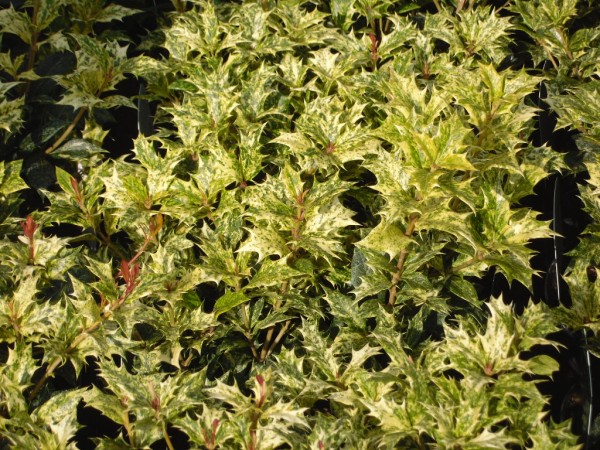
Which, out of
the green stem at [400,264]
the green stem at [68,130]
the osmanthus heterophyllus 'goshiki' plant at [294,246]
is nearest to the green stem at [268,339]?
the osmanthus heterophyllus 'goshiki' plant at [294,246]

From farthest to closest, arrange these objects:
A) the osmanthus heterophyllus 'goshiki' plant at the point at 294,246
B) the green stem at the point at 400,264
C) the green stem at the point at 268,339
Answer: the green stem at the point at 268,339, the green stem at the point at 400,264, the osmanthus heterophyllus 'goshiki' plant at the point at 294,246

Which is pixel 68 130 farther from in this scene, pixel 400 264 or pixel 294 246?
pixel 400 264

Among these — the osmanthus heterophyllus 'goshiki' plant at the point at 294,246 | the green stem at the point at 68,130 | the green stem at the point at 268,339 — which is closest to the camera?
the osmanthus heterophyllus 'goshiki' plant at the point at 294,246

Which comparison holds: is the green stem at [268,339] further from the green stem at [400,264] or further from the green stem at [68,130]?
the green stem at [68,130]

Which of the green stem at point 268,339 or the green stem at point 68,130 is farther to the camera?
the green stem at point 68,130

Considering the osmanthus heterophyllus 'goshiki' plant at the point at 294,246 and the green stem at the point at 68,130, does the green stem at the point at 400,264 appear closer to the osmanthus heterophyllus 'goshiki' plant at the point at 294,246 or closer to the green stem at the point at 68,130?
the osmanthus heterophyllus 'goshiki' plant at the point at 294,246

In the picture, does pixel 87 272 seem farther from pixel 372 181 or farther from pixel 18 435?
pixel 372 181

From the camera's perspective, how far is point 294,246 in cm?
199

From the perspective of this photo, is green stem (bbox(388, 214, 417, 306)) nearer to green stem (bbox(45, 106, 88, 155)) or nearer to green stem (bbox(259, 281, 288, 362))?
green stem (bbox(259, 281, 288, 362))

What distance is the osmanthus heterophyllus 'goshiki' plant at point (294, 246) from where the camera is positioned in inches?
68.2

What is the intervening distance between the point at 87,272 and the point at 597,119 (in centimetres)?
153

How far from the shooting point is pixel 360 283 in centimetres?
203

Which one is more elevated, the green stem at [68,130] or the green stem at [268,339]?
the green stem at [68,130]

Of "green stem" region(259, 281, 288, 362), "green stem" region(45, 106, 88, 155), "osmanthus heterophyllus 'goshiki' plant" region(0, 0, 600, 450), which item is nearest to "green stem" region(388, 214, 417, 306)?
"osmanthus heterophyllus 'goshiki' plant" region(0, 0, 600, 450)
